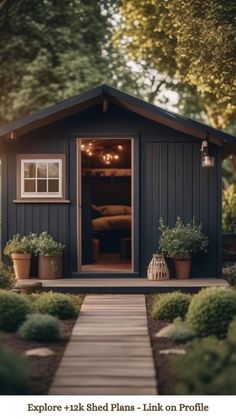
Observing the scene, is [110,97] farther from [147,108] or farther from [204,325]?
[204,325]

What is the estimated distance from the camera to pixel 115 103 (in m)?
12.4

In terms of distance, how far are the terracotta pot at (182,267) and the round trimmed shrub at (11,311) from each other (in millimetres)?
4171

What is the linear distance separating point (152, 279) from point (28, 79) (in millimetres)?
14691

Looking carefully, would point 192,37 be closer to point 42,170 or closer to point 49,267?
point 42,170

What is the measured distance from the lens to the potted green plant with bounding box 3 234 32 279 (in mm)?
12102

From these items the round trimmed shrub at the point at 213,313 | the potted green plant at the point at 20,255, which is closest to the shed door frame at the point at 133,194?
the potted green plant at the point at 20,255

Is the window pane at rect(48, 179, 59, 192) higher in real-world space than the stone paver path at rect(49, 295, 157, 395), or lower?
higher

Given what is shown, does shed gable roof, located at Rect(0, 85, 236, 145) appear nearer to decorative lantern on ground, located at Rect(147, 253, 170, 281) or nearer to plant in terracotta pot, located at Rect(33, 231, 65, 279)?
plant in terracotta pot, located at Rect(33, 231, 65, 279)

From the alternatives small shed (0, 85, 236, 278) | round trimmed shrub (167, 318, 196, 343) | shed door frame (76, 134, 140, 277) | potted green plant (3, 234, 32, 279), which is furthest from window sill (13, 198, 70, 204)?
round trimmed shrub (167, 318, 196, 343)

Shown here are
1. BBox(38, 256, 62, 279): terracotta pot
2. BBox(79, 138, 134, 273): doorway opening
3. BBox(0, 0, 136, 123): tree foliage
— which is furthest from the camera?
BBox(0, 0, 136, 123): tree foliage

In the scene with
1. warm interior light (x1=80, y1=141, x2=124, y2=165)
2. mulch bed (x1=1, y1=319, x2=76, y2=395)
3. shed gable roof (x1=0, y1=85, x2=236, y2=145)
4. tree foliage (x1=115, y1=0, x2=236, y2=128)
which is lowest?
mulch bed (x1=1, y1=319, x2=76, y2=395)

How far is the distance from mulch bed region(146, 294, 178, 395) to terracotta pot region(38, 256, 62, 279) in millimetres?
3359

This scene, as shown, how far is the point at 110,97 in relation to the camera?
39.8ft
